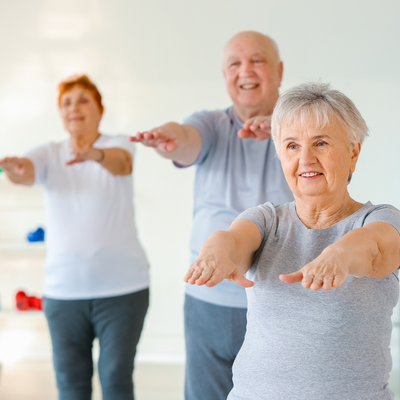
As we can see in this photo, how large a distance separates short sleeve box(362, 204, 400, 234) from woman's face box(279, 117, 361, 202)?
87mm

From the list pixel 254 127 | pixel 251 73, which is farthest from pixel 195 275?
pixel 251 73

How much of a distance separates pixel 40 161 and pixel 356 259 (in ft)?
4.78

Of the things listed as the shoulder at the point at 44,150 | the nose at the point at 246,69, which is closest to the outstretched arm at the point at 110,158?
the shoulder at the point at 44,150

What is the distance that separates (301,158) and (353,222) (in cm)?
18

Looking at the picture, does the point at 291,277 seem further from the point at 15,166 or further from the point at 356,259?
the point at 15,166

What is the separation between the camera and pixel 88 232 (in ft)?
6.11

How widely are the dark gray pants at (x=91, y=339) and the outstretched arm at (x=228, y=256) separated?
2.96 feet

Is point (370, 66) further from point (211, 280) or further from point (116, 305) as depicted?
point (211, 280)

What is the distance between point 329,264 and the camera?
850 mm

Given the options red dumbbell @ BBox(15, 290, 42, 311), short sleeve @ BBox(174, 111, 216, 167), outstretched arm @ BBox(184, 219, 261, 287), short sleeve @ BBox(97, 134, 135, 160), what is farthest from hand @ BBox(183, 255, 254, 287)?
red dumbbell @ BBox(15, 290, 42, 311)

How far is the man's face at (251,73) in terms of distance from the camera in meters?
1.62

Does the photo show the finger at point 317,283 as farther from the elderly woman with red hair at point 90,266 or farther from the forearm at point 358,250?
the elderly woman with red hair at point 90,266

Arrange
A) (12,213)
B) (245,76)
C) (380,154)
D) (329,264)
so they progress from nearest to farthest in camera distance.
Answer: (329,264) < (245,76) < (380,154) < (12,213)

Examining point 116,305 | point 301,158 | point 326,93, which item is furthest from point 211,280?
point 116,305
